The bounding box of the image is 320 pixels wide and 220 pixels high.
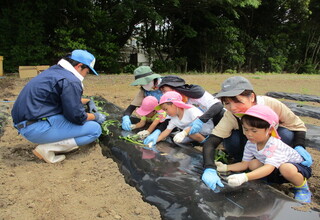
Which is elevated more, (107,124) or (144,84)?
(144,84)

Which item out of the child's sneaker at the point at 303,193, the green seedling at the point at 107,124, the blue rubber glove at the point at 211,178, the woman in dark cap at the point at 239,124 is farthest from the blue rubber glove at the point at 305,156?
the green seedling at the point at 107,124

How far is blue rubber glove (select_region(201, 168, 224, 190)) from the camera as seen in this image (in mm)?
1768

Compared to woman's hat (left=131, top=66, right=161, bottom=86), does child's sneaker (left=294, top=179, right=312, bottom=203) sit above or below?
below

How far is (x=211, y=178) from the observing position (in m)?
1.82

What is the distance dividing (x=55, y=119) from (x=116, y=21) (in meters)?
8.73

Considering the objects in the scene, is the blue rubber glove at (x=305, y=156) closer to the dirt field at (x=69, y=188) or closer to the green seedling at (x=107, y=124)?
the dirt field at (x=69, y=188)

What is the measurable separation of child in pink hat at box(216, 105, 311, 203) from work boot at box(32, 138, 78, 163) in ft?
5.44

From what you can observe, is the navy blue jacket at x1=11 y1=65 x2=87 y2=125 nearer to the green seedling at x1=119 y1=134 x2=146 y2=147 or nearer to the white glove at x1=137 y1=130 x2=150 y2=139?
the green seedling at x1=119 y1=134 x2=146 y2=147

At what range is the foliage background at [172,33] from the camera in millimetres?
8867

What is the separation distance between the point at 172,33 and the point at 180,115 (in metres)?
11.2

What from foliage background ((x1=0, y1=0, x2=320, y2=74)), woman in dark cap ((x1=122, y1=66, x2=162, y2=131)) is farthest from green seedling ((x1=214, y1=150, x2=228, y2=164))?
foliage background ((x1=0, y1=0, x2=320, y2=74))

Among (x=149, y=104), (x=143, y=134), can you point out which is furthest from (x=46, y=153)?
(x=149, y=104)

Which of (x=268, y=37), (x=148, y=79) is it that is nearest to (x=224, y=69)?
(x=268, y=37)

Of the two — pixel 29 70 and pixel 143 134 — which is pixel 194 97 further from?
pixel 29 70
